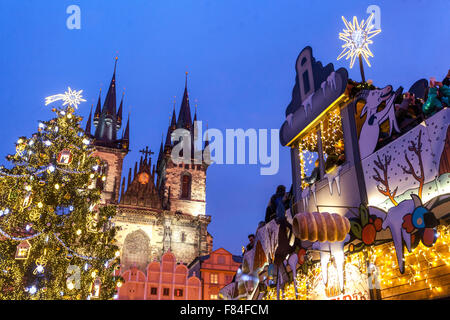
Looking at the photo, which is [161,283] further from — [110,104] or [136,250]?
[110,104]

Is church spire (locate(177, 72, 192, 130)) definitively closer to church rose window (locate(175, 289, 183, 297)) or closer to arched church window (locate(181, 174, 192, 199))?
arched church window (locate(181, 174, 192, 199))

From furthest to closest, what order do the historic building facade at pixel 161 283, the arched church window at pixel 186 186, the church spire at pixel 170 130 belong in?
the church spire at pixel 170 130 → the arched church window at pixel 186 186 → the historic building facade at pixel 161 283

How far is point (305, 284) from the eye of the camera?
1064cm

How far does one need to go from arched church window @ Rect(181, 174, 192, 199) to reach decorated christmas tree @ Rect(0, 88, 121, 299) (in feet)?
101

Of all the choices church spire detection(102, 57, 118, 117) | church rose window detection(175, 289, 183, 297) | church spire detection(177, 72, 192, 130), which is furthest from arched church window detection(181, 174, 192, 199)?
church rose window detection(175, 289, 183, 297)

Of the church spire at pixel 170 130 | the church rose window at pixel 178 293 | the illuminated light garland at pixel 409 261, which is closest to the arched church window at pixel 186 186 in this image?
the church spire at pixel 170 130

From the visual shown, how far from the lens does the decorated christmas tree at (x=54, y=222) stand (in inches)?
423

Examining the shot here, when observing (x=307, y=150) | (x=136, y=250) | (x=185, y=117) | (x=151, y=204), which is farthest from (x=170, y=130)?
(x=307, y=150)

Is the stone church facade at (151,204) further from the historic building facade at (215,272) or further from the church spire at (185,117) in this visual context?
the historic building facade at (215,272)

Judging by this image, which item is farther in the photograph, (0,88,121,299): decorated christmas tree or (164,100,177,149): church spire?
(164,100,177,149): church spire

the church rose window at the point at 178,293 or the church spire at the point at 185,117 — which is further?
the church spire at the point at 185,117

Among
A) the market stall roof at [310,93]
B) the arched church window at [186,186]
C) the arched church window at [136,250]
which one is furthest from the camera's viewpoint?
the arched church window at [186,186]

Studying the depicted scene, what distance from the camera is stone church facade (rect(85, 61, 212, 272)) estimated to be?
39.2 meters
